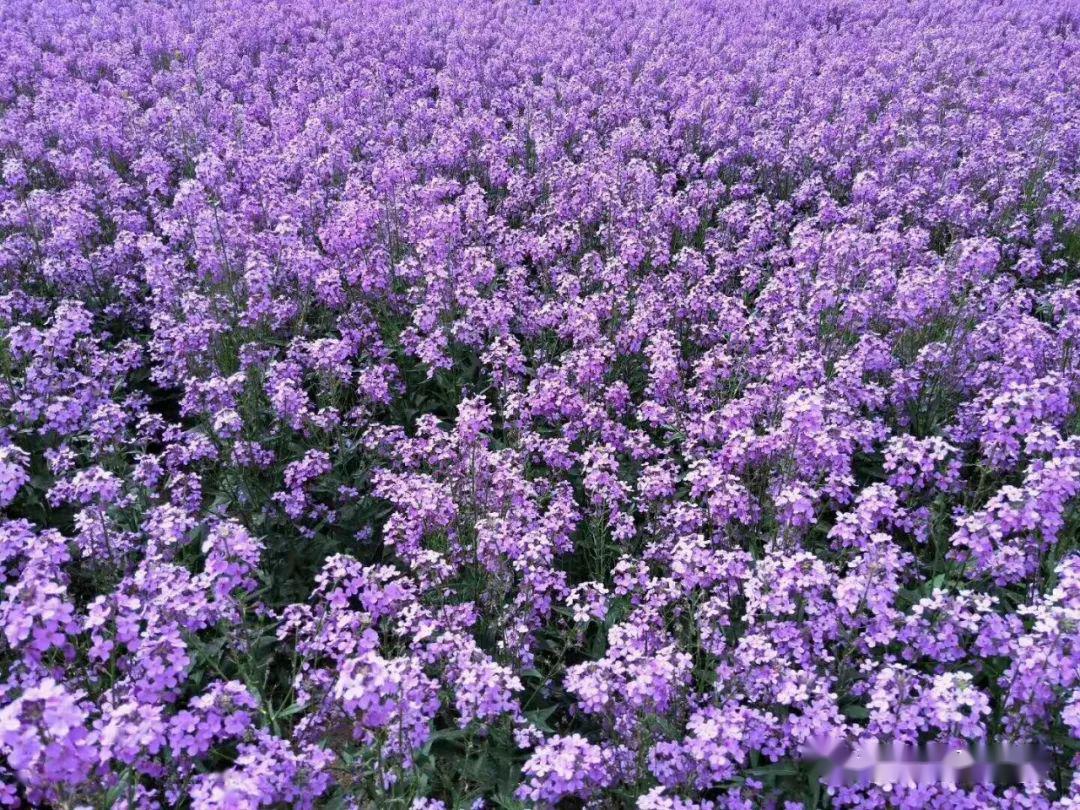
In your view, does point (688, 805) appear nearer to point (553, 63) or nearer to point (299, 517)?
point (299, 517)

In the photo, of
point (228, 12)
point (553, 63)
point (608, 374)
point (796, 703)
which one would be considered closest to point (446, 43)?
point (553, 63)

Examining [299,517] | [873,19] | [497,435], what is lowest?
[299,517]

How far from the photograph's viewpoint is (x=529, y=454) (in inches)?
234

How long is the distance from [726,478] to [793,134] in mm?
9194

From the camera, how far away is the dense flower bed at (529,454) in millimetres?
3648

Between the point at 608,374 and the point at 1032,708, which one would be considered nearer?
the point at 1032,708

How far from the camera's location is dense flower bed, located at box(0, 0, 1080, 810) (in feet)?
12.0

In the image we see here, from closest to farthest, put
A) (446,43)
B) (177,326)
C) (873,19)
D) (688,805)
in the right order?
(688,805), (177,326), (446,43), (873,19)

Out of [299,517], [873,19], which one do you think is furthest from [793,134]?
[873,19]

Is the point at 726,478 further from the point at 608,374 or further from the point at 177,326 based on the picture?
the point at 177,326

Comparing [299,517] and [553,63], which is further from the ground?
[553,63]

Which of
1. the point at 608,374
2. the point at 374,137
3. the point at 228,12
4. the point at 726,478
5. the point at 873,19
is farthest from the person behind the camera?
the point at 873,19

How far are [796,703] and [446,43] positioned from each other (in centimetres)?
1784

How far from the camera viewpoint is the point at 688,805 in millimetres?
3357
